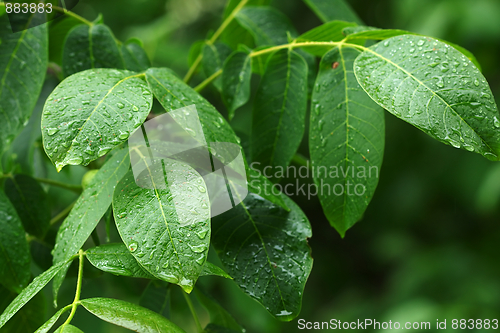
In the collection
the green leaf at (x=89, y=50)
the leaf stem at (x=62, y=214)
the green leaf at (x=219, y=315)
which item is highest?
the green leaf at (x=89, y=50)

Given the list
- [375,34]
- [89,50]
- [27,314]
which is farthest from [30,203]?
[375,34]

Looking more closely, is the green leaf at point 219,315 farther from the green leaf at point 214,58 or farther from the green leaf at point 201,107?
the green leaf at point 214,58

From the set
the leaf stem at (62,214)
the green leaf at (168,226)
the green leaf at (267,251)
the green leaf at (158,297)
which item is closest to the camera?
the green leaf at (168,226)

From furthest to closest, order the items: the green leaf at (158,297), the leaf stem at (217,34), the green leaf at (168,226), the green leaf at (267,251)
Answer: the leaf stem at (217,34)
the green leaf at (158,297)
the green leaf at (267,251)
the green leaf at (168,226)

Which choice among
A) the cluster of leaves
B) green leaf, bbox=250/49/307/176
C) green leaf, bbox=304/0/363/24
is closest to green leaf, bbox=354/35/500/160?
the cluster of leaves

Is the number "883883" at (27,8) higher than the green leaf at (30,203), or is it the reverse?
the number "883883" at (27,8)

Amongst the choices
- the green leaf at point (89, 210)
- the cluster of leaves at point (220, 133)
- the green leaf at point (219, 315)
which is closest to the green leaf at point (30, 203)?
the cluster of leaves at point (220, 133)

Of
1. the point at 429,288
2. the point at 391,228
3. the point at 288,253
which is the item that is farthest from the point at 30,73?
the point at 391,228

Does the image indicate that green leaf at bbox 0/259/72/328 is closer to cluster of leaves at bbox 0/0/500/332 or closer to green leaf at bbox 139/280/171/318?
cluster of leaves at bbox 0/0/500/332
